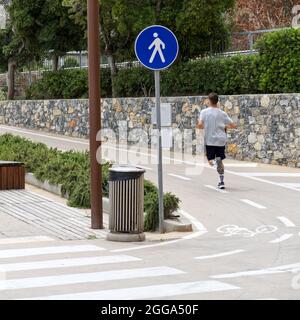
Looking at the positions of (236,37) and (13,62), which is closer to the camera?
(236,37)

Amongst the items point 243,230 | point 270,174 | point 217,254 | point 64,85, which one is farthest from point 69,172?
point 64,85

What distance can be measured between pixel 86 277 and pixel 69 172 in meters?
6.83

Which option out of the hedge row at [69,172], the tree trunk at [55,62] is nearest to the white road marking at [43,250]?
the hedge row at [69,172]

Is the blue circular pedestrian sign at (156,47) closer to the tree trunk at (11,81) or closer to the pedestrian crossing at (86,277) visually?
the pedestrian crossing at (86,277)

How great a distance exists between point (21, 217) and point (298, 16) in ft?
65.3

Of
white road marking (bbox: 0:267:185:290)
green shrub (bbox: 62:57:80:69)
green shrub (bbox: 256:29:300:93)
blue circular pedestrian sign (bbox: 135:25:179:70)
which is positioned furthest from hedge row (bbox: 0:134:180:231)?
green shrub (bbox: 62:57:80:69)

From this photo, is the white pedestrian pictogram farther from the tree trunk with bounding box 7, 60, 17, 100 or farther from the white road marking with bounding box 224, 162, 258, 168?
the tree trunk with bounding box 7, 60, 17, 100

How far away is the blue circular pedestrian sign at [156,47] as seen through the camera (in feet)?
38.6

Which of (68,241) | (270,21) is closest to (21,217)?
(68,241)

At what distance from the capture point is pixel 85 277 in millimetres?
8672

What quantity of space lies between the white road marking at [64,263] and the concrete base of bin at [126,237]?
1.16 metres

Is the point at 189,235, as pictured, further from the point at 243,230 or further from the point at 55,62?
the point at 55,62
